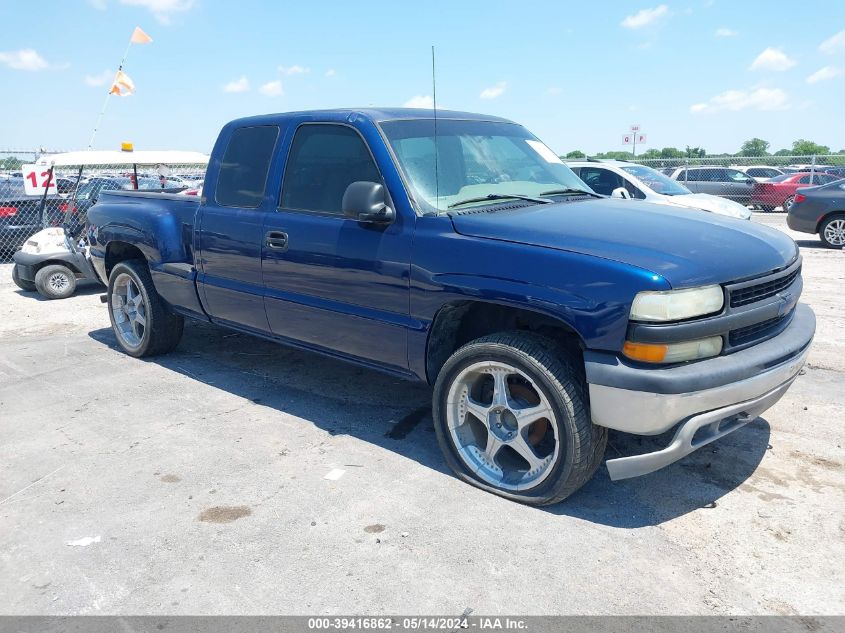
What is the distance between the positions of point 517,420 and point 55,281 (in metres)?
7.72

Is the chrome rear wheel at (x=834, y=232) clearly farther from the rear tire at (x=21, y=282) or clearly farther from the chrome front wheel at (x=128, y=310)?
the rear tire at (x=21, y=282)

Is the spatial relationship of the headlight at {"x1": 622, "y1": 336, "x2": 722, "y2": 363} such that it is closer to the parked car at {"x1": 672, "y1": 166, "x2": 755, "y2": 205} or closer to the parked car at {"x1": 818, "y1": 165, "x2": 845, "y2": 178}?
the parked car at {"x1": 672, "y1": 166, "x2": 755, "y2": 205}

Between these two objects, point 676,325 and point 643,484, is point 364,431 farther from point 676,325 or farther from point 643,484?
point 676,325

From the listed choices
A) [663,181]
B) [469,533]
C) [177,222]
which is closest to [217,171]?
[177,222]

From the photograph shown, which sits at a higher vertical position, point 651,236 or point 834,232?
point 651,236

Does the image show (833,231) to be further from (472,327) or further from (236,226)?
(236,226)

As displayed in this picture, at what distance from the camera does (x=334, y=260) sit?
4098mm

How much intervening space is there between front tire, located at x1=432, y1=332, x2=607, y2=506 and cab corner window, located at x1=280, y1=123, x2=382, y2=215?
1.26 meters

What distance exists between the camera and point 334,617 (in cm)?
269

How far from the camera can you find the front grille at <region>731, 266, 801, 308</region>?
3.22 metres

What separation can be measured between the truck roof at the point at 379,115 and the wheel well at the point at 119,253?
200 centimetres

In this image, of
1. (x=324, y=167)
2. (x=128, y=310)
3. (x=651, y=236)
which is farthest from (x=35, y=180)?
(x=651, y=236)

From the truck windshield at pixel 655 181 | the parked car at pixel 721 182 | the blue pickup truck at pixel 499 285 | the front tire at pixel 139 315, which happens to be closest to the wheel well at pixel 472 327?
the blue pickup truck at pixel 499 285

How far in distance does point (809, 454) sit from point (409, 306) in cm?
242
